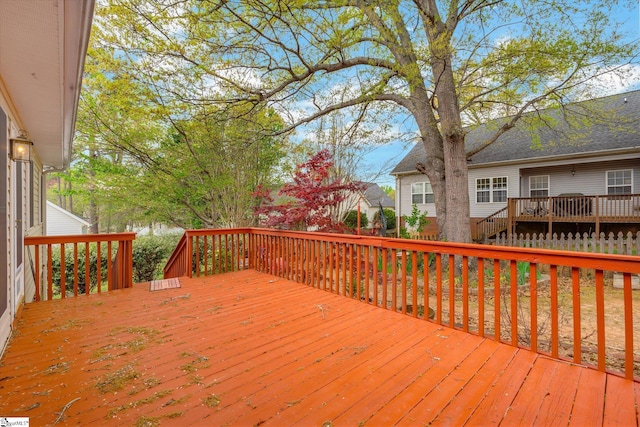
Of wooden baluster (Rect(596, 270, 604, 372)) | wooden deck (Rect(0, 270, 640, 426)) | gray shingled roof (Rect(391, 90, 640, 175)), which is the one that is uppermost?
gray shingled roof (Rect(391, 90, 640, 175))

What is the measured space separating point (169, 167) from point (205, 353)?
7797 millimetres

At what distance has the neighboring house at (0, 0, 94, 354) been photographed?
62.0 inches

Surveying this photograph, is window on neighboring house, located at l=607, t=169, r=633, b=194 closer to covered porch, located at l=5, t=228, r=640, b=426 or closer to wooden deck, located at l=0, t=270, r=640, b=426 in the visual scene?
covered porch, located at l=5, t=228, r=640, b=426

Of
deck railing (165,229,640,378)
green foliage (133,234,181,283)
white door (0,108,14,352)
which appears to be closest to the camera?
deck railing (165,229,640,378)

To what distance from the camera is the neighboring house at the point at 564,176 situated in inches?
355

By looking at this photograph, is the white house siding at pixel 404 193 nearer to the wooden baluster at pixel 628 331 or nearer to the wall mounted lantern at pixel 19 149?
the wooden baluster at pixel 628 331

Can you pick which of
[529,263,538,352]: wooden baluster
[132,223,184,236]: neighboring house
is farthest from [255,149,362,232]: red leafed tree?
[132,223,184,236]: neighboring house

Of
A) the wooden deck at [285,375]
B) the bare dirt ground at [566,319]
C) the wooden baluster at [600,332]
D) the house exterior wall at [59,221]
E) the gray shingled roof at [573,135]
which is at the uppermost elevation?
the gray shingled roof at [573,135]

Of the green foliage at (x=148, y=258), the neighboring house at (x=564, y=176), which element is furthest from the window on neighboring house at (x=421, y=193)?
the green foliage at (x=148, y=258)

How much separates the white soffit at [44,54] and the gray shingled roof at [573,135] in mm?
8648

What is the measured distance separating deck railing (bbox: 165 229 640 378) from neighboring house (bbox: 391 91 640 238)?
426cm

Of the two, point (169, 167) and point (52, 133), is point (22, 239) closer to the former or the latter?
point (52, 133)

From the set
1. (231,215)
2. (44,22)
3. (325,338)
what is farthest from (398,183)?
(44,22)

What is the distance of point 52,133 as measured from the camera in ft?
13.3
